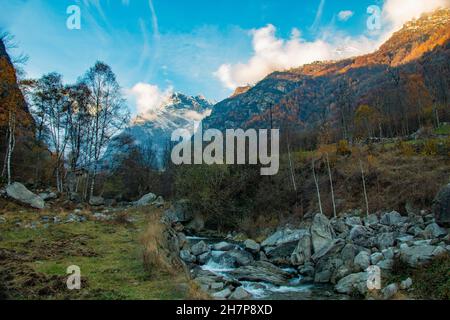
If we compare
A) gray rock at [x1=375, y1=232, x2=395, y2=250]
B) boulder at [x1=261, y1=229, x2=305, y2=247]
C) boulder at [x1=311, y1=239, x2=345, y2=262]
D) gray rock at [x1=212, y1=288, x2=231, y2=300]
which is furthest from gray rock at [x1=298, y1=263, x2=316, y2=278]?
gray rock at [x1=212, y1=288, x2=231, y2=300]

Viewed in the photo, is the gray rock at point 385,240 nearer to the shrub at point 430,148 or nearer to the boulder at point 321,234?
the boulder at point 321,234

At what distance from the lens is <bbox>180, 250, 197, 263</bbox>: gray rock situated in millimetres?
22034

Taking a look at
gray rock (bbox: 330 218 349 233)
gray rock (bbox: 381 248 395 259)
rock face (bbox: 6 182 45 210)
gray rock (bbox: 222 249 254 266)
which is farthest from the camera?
gray rock (bbox: 330 218 349 233)

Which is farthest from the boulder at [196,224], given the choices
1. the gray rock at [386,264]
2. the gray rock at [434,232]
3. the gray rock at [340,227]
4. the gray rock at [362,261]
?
the gray rock at [434,232]

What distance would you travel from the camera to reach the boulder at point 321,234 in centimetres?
2277

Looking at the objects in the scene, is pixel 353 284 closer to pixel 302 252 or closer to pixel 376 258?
pixel 376 258

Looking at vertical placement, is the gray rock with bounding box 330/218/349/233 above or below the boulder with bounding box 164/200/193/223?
below

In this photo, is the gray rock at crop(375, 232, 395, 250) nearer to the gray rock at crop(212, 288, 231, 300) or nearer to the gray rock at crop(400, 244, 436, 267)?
the gray rock at crop(400, 244, 436, 267)

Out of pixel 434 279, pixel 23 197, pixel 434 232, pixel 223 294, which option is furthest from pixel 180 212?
pixel 434 279

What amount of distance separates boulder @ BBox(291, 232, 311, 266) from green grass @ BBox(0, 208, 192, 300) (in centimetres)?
1117
